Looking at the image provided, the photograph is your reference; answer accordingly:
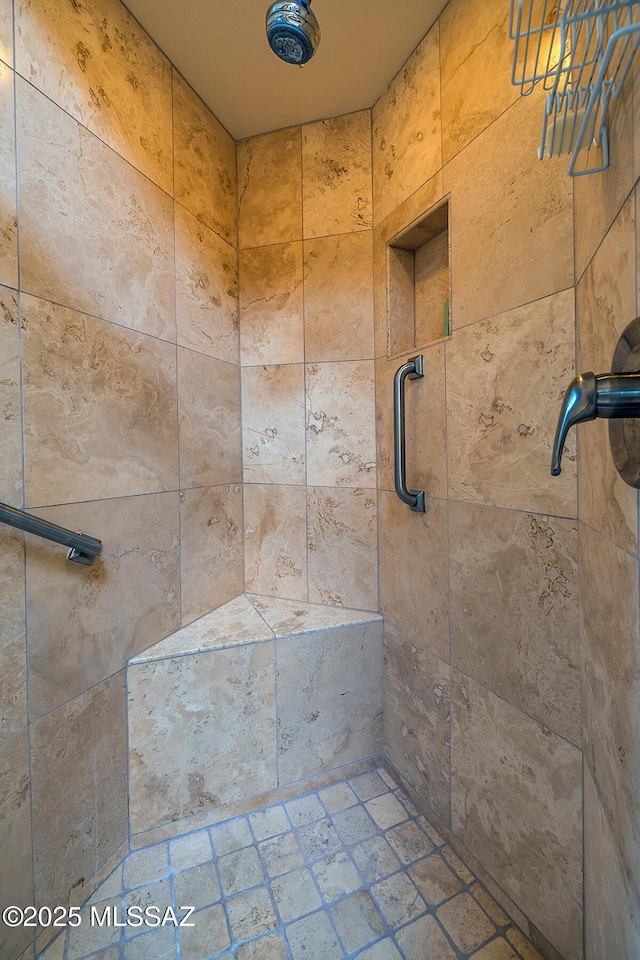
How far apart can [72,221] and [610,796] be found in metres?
1.53

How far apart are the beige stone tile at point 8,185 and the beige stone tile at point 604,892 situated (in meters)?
1.41

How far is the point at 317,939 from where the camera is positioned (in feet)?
2.82

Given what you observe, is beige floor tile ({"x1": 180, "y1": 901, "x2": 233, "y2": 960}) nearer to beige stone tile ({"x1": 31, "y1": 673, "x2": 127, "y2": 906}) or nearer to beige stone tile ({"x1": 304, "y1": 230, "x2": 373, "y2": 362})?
beige stone tile ({"x1": 31, "y1": 673, "x2": 127, "y2": 906})

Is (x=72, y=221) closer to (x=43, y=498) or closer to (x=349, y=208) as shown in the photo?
(x=43, y=498)

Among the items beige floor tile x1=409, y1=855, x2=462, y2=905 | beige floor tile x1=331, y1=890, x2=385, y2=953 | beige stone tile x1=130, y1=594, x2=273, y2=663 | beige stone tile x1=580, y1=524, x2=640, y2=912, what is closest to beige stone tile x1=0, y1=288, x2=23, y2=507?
beige stone tile x1=130, y1=594, x2=273, y2=663

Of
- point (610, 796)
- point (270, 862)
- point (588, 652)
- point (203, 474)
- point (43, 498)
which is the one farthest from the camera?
point (203, 474)

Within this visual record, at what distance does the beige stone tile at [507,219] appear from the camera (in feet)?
2.55

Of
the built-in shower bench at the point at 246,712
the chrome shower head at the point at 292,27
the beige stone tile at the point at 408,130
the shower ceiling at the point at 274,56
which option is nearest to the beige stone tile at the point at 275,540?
the built-in shower bench at the point at 246,712

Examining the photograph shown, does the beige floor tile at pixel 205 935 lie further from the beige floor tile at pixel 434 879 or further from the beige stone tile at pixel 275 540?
the beige stone tile at pixel 275 540

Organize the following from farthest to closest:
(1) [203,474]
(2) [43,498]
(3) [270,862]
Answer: (1) [203,474] < (3) [270,862] < (2) [43,498]

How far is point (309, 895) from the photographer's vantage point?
947mm

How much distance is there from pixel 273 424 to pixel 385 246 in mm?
724

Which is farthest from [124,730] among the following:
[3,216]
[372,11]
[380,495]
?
[372,11]

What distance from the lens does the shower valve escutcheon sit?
14.2 inches
